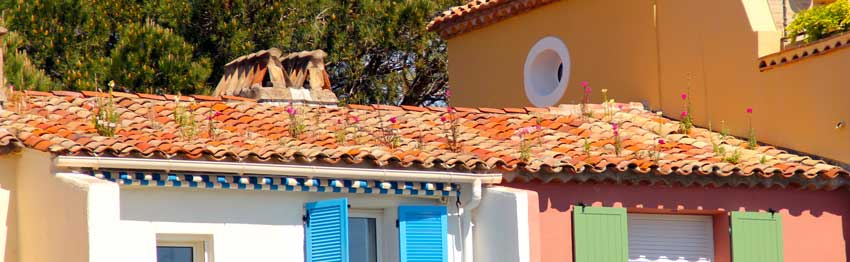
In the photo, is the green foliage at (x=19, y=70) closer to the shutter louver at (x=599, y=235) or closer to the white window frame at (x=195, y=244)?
the white window frame at (x=195, y=244)

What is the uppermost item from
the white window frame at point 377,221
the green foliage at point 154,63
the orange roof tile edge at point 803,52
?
the green foliage at point 154,63

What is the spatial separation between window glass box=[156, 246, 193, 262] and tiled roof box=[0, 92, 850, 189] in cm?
96

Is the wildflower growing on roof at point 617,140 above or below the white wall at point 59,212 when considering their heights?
above

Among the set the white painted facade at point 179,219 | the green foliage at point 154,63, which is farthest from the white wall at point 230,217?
the green foliage at point 154,63

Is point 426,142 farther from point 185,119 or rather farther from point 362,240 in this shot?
point 185,119

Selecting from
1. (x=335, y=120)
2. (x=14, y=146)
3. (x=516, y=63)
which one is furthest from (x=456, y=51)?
(x=14, y=146)

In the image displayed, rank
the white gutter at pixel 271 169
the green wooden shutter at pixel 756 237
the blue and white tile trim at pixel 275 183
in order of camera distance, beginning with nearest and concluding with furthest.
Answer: the white gutter at pixel 271 169 → the blue and white tile trim at pixel 275 183 → the green wooden shutter at pixel 756 237

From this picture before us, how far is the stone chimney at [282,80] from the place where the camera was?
2131 cm

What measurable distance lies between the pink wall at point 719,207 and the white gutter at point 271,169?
885 millimetres

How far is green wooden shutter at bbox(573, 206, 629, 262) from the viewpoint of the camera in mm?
18656

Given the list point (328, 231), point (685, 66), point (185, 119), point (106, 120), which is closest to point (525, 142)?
Result: point (328, 231)

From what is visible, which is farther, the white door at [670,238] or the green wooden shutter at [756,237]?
the white door at [670,238]

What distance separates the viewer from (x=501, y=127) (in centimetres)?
2058

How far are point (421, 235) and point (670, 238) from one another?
126 inches
